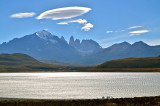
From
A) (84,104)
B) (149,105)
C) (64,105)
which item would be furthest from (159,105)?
(64,105)

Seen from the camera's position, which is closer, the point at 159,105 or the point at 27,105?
the point at 159,105

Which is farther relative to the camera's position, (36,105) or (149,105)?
(36,105)

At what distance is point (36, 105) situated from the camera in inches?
1655

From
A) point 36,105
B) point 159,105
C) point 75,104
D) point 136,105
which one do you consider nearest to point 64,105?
point 75,104

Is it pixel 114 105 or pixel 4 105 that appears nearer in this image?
pixel 114 105

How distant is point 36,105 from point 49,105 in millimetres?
2378

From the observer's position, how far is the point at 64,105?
137 feet

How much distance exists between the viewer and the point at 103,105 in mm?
39719

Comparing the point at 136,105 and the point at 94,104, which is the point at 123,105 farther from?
the point at 94,104

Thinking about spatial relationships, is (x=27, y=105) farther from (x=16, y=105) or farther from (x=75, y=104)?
(x=75, y=104)

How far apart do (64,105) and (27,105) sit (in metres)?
6.06

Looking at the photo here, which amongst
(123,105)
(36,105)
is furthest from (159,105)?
(36,105)

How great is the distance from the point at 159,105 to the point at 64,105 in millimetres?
15013

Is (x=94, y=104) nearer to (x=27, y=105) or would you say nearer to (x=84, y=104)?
(x=84, y=104)
